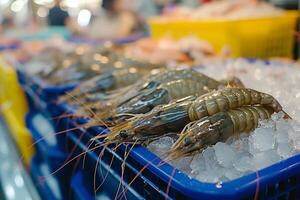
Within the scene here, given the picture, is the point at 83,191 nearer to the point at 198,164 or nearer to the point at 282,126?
the point at 198,164

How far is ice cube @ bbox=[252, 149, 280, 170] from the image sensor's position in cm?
77

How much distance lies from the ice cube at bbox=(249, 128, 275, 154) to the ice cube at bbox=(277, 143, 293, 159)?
0.02m

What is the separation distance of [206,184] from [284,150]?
237 mm

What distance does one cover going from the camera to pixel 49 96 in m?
1.64

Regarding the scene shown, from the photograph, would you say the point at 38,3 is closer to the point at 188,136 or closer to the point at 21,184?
the point at 21,184

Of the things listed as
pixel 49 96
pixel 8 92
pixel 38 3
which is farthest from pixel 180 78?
pixel 38 3

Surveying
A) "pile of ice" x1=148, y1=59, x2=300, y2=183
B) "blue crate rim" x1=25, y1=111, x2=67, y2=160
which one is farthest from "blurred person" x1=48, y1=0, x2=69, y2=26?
"pile of ice" x1=148, y1=59, x2=300, y2=183

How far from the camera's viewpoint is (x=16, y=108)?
2660mm

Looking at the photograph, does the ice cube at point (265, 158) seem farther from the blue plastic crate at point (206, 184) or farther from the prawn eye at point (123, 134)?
the prawn eye at point (123, 134)

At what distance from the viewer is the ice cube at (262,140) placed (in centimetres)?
82

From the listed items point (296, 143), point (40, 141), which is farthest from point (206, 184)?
point (40, 141)

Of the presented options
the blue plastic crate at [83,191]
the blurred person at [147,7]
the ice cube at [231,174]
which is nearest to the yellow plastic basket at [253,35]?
the blue plastic crate at [83,191]

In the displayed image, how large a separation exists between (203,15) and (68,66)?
3.62 ft

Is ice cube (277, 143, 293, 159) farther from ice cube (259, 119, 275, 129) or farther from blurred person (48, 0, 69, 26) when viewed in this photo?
blurred person (48, 0, 69, 26)
